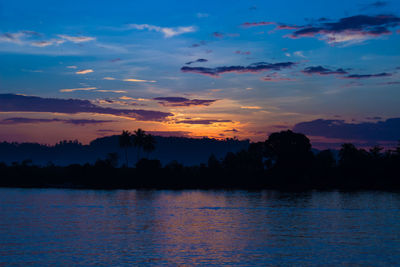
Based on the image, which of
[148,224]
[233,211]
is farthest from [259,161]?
[148,224]

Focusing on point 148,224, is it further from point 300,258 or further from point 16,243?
point 300,258

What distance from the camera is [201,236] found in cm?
4872

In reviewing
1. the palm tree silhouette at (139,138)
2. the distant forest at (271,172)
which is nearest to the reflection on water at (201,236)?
the distant forest at (271,172)

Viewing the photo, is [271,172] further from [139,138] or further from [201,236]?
[201,236]

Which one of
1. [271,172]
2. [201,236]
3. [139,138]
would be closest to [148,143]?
[139,138]

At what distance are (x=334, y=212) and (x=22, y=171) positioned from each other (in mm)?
145238

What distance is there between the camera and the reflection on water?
121 ft

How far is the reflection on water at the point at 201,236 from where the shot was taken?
37.0m

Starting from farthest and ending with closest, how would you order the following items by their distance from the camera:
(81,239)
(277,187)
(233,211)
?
(277,187)
(233,211)
(81,239)

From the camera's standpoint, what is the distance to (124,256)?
37844 millimetres

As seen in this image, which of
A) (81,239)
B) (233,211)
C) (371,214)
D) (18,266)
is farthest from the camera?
(233,211)

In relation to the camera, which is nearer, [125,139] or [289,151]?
[289,151]

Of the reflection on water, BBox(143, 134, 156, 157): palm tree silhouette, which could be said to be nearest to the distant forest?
BBox(143, 134, 156, 157): palm tree silhouette

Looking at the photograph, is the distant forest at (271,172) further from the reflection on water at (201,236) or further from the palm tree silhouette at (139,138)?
the reflection on water at (201,236)
